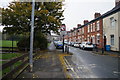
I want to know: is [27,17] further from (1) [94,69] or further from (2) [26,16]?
(1) [94,69]

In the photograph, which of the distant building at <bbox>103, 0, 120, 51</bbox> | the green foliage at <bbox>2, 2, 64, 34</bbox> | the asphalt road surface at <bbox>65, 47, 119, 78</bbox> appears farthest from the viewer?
the distant building at <bbox>103, 0, 120, 51</bbox>

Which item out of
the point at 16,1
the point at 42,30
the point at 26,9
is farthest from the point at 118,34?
the point at 16,1

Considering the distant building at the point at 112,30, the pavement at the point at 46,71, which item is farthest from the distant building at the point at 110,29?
the pavement at the point at 46,71

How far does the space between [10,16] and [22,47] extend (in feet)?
15.3

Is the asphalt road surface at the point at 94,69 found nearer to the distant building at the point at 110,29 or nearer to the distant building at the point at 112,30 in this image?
the distant building at the point at 112,30

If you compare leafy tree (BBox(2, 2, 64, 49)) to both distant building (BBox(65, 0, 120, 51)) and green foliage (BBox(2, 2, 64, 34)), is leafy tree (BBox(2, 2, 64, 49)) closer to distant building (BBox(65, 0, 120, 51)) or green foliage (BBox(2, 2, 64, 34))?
green foliage (BBox(2, 2, 64, 34))

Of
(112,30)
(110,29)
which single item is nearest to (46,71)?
(112,30)

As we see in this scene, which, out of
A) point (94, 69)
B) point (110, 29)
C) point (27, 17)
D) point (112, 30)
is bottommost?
point (94, 69)

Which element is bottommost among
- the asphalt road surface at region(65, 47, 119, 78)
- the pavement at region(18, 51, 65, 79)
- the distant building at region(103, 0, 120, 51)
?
the asphalt road surface at region(65, 47, 119, 78)

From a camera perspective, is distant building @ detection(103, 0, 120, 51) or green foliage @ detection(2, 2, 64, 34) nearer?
green foliage @ detection(2, 2, 64, 34)

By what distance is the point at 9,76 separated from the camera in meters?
5.65

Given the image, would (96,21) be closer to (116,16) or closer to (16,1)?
(116,16)

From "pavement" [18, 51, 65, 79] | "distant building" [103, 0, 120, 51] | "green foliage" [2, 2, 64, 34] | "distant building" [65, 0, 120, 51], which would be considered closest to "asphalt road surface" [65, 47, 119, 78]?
"pavement" [18, 51, 65, 79]

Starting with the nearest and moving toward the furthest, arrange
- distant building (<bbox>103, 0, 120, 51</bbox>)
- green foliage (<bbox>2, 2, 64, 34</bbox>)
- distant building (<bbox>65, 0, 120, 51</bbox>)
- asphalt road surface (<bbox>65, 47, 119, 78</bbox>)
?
asphalt road surface (<bbox>65, 47, 119, 78</bbox>)
green foliage (<bbox>2, 2, 64, 34</bbox>)
distant building (<bbox>103, 0, 120, 51</bbox>)
distant building (<bbox>65, 0, 120, 51</bbox>)
